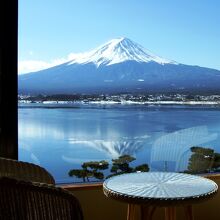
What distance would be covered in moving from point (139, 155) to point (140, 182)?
964mm

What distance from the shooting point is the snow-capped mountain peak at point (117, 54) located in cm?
317

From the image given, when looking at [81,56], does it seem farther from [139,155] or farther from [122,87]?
[139,155]

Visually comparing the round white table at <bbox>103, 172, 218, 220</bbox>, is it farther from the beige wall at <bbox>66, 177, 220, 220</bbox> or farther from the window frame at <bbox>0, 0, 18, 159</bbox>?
the window frame at <bbox>0, 0, 18, 159</bbox>

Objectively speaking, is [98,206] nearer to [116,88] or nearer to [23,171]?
[23,171]

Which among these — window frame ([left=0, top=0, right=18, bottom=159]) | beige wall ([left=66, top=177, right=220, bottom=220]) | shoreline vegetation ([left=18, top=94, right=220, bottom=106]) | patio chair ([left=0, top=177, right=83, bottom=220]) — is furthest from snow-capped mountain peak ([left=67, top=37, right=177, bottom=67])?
patio chair ([left=0, top=177, right=83, bottom=220])

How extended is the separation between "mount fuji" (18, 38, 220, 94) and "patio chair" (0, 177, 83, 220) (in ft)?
5.00

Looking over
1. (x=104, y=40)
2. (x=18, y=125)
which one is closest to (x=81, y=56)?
(x=104, y=40)

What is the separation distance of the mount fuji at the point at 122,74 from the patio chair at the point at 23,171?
959 mm

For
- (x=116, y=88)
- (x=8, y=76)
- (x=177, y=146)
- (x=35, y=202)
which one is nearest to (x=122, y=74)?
(x=116, y=88)

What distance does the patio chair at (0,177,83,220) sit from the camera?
5.20 ft

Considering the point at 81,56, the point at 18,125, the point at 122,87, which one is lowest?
the point at 18,125

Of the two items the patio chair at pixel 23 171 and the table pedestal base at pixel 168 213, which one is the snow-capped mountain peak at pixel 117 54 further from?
the table pedestal base at pixel 168 213

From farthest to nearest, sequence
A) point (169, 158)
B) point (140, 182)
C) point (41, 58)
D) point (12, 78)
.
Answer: point (169, 158), point (41, 58), point (12, 78), point (140, 182)

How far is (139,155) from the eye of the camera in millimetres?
3227
